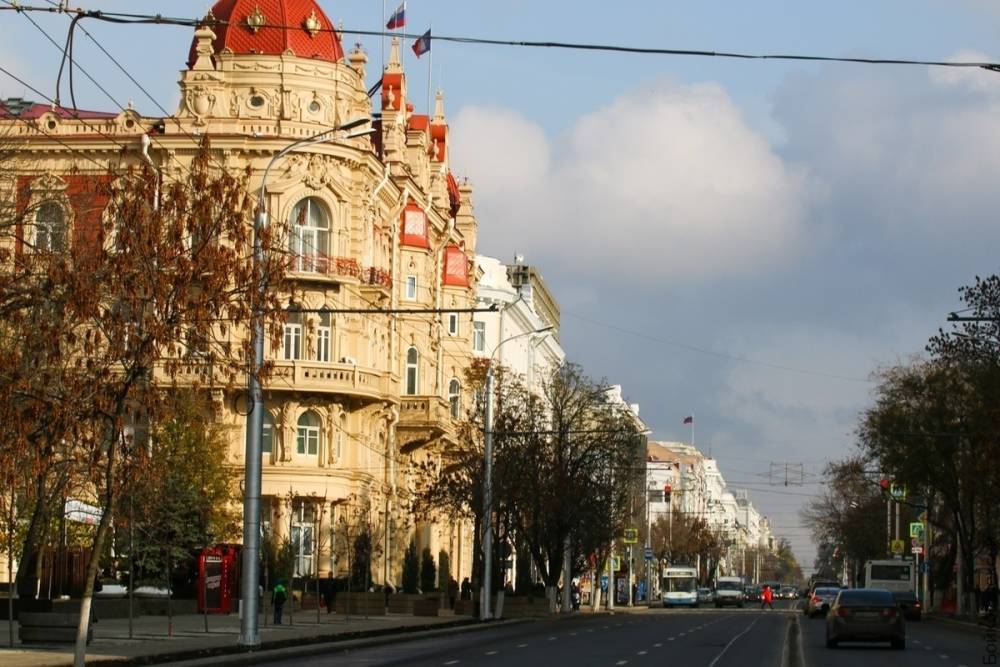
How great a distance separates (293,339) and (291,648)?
30.3m

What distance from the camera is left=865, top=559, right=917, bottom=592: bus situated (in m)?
85.4

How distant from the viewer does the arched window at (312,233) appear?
65688 millimetres

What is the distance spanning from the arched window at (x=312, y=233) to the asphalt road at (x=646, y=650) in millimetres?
17742

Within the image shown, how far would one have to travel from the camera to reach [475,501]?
62.4 metres

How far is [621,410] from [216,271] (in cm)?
5256

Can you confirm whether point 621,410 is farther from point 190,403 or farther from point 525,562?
point 190,403

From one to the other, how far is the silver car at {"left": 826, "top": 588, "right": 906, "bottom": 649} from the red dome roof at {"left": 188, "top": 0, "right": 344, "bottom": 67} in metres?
31.5

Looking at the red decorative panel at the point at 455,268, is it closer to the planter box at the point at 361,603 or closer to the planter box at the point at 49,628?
the planter box at the point at 361,603

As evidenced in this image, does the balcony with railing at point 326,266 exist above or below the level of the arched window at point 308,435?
above

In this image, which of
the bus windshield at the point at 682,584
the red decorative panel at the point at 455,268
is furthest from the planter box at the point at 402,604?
the bus windshield at the point at 682,584

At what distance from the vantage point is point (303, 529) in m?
66.6

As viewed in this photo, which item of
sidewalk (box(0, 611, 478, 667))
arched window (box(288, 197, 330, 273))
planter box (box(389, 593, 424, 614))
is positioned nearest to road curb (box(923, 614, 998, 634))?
sidewalk (box(0, 611, 478, 667))

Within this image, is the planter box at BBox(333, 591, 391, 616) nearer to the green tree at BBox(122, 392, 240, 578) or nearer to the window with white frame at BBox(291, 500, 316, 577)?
the window with white frame at BBox(291, 500, 316, 577)

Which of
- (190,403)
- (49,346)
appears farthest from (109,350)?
(190,403)
